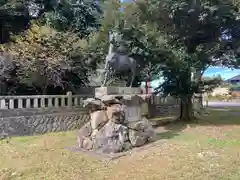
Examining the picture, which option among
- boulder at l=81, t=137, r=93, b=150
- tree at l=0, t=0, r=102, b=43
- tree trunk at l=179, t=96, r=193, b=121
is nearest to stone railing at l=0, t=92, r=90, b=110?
boulder at l=81, t=137, r=93, b=150

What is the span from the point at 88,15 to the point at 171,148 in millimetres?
8835

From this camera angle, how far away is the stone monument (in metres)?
5.76

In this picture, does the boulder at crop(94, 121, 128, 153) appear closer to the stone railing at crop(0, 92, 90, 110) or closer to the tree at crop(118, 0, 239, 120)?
the stone railing at crop(0, 92, 90, 110)

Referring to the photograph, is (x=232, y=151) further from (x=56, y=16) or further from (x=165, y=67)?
(x=56, y=16)

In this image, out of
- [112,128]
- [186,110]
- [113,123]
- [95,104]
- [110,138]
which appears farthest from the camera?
[186,110]

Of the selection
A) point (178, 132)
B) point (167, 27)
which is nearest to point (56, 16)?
point (167, 27)

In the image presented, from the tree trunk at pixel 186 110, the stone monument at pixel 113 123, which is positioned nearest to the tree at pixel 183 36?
the tree trunk at pixel 186 110

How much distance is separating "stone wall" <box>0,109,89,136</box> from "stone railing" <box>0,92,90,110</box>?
0.18 meters

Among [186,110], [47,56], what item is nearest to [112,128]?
[47,56]

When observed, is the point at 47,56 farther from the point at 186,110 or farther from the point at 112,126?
the point at 186,110

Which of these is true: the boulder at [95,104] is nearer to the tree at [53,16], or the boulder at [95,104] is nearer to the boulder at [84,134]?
the boulder at [84,134]

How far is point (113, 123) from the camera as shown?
5969 millimetres

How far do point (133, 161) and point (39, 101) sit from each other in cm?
457

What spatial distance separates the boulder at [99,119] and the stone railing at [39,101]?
2.91m
